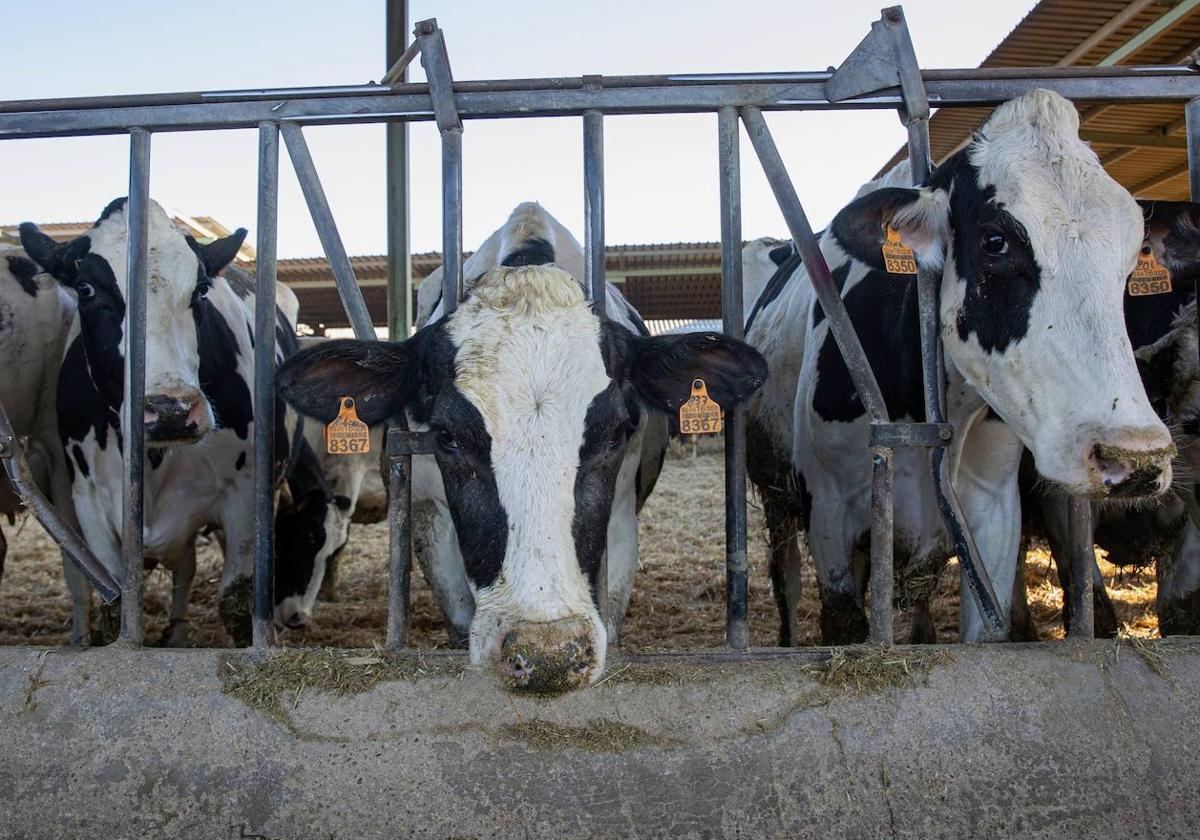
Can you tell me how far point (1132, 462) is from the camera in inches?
97.8

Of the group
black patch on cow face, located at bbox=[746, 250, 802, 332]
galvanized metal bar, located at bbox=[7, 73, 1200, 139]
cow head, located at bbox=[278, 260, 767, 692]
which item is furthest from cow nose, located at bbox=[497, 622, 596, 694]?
black patch on cow face, located at bbox=[746, 250, 802, 332]

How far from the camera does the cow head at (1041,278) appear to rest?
259 centimetres

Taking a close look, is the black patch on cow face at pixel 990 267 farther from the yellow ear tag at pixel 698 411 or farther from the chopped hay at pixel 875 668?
the chopped hay at pixel 875 668

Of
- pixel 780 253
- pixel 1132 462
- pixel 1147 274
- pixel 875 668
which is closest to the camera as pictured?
pixel 1132 462

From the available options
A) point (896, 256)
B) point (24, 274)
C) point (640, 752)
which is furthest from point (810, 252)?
point (24, 274)

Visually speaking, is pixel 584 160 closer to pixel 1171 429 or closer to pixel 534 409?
pixel 534 409

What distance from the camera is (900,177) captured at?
445 cm

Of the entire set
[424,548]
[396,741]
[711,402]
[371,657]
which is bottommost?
[396,741]

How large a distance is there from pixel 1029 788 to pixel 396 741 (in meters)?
1.76

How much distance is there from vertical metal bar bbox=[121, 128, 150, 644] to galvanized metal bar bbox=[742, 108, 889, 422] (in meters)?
2.05

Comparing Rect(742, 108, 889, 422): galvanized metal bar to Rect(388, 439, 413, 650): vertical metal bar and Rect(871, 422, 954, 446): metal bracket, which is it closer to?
Rect(871, 422, 954, 446): metal bracket

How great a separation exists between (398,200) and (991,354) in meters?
6.93

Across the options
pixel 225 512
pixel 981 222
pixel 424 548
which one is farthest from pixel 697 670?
pixel 225 512

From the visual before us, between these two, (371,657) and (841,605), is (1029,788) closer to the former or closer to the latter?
(841,605)
